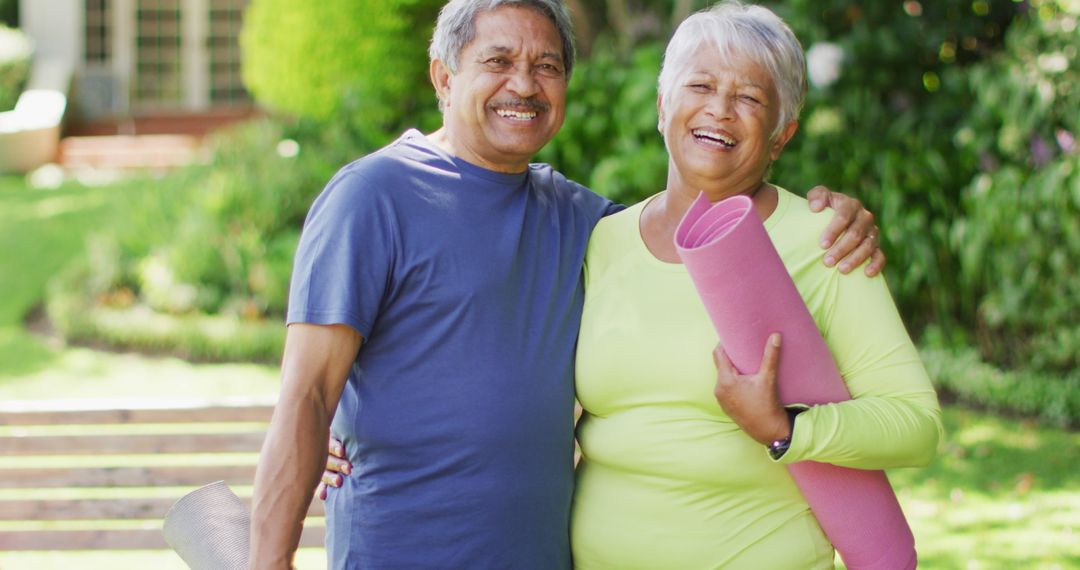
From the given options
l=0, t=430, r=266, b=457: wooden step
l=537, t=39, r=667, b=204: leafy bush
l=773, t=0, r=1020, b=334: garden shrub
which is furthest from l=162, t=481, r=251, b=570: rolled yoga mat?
l=773, t=0, r=1020, b=334: garden shrub

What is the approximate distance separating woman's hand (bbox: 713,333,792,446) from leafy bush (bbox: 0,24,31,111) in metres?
14.9

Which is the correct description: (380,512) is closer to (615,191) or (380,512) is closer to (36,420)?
(36,420)

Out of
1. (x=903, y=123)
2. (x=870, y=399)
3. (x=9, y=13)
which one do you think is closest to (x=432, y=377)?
(x=870, y=399)

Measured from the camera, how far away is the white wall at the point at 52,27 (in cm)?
1609

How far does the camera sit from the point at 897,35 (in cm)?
736

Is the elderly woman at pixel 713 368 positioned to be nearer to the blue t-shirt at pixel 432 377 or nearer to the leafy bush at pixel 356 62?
the blue t-shirt at pixel 432 377

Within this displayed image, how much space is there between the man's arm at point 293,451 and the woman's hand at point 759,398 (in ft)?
2.23

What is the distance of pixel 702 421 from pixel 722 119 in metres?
0.58

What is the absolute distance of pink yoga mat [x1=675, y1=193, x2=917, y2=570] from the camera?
1893 millimetres

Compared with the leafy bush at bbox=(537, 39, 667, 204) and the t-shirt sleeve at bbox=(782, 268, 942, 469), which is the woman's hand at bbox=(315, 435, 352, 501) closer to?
the t-shirt sleeve at bbox=(782, 268, 942, 469)

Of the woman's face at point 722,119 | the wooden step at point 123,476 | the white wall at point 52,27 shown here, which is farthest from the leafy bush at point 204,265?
the white wall at point 52,27

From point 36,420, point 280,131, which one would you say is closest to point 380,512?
point 36,420

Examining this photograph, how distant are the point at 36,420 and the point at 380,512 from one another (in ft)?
7.16

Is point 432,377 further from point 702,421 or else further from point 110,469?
point 110,469
